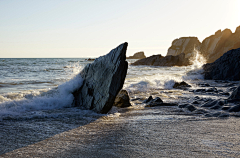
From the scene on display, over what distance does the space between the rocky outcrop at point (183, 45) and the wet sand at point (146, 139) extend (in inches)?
3690

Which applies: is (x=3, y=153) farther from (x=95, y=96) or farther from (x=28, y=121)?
(x=95, y=96)

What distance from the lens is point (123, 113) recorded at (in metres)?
4.84

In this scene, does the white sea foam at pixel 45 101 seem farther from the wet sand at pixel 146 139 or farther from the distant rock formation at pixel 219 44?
the distant rock formation at pixel 219 44

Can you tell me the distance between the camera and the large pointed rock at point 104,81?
4453mm

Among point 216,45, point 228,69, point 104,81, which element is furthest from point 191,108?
point 216,45

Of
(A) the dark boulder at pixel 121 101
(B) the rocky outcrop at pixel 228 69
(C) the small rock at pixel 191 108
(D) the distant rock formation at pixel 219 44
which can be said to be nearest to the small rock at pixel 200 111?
(C) the small rock at pixel 191 108

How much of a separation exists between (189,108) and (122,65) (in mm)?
2187

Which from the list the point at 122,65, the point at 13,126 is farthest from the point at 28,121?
the point at 122,65

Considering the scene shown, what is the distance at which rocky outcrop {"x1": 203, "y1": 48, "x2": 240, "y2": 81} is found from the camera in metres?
12.9

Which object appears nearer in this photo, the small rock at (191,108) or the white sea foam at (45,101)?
the white sea foam at (45,101)

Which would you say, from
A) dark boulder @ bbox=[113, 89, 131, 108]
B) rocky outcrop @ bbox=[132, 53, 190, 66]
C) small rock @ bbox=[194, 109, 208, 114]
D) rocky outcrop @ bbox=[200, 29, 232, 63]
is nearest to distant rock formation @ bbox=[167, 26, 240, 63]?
rocky outcrop @ bbox=[200, 29, 232, 63]

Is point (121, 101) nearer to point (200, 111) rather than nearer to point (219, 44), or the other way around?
point (200, 111)

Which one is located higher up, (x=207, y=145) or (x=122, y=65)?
(x=122, y=65)

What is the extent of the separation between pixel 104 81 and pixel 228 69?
11949mm
